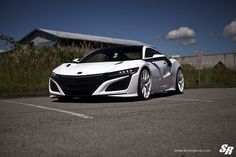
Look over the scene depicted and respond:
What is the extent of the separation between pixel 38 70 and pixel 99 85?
22.1 ft

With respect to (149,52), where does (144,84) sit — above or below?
below

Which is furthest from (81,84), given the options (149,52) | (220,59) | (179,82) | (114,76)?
(220,59)

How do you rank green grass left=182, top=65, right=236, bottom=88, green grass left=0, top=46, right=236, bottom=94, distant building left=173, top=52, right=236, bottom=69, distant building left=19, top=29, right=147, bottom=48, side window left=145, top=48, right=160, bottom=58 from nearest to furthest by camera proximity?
side window left=145, top=48, right=160, bottom=58, green grass left=0, top=46, right=236, bottom=94, green grass left=182, top=65, right=236, bottom=88, distant building left=173, top=52, right=236, bottom=69, distant building left=19, top=29, right=147, bottom=48

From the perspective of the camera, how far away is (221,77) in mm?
18766

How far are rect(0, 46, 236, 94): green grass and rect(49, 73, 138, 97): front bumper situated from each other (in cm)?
→ 352

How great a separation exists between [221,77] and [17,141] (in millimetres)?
16450

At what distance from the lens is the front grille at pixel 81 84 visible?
7.46 metres

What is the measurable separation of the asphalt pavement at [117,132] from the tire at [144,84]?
191cm

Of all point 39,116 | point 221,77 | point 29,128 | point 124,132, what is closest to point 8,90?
point 39,116

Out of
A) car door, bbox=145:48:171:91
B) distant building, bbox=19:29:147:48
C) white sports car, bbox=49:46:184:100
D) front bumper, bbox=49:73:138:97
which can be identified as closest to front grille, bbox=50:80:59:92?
white sports car, bbox=49:46:184:100

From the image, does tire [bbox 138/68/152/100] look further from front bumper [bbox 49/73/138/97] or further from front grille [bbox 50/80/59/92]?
front grille [bbox 50/80/59/92]

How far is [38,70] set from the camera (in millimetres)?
13641

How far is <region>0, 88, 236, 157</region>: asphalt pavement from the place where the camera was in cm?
320

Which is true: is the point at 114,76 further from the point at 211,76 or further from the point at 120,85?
the point at 211,76
